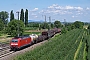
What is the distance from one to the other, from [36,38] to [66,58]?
30731 millimetres

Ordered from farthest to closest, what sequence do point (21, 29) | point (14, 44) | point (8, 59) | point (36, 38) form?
1. point (21, 29)
2. point (36, 38)
3. point (14, 44)
4. point (8, 59)

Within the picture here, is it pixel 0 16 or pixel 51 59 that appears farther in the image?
pixel 0 16

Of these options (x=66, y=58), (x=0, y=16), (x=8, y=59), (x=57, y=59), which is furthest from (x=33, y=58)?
(x=0, y=16)

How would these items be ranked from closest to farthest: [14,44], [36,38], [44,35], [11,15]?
[14,44] < [36,38] < [44,35] < [11,15]

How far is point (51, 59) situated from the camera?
26.3 meters

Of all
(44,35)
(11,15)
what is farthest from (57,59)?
(11,15)

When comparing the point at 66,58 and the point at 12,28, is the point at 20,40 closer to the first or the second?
the point at 66,58

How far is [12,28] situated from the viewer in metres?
87.2

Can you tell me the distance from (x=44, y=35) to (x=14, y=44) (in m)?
29.0

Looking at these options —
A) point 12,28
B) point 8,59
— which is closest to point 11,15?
point 12,28

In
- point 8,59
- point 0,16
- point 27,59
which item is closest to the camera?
point 27,59

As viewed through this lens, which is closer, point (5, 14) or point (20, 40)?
point (20, 40)

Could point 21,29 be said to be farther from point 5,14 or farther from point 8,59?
point 5,14

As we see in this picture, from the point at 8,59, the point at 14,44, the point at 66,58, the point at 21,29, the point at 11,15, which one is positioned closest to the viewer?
the point at 66,58
